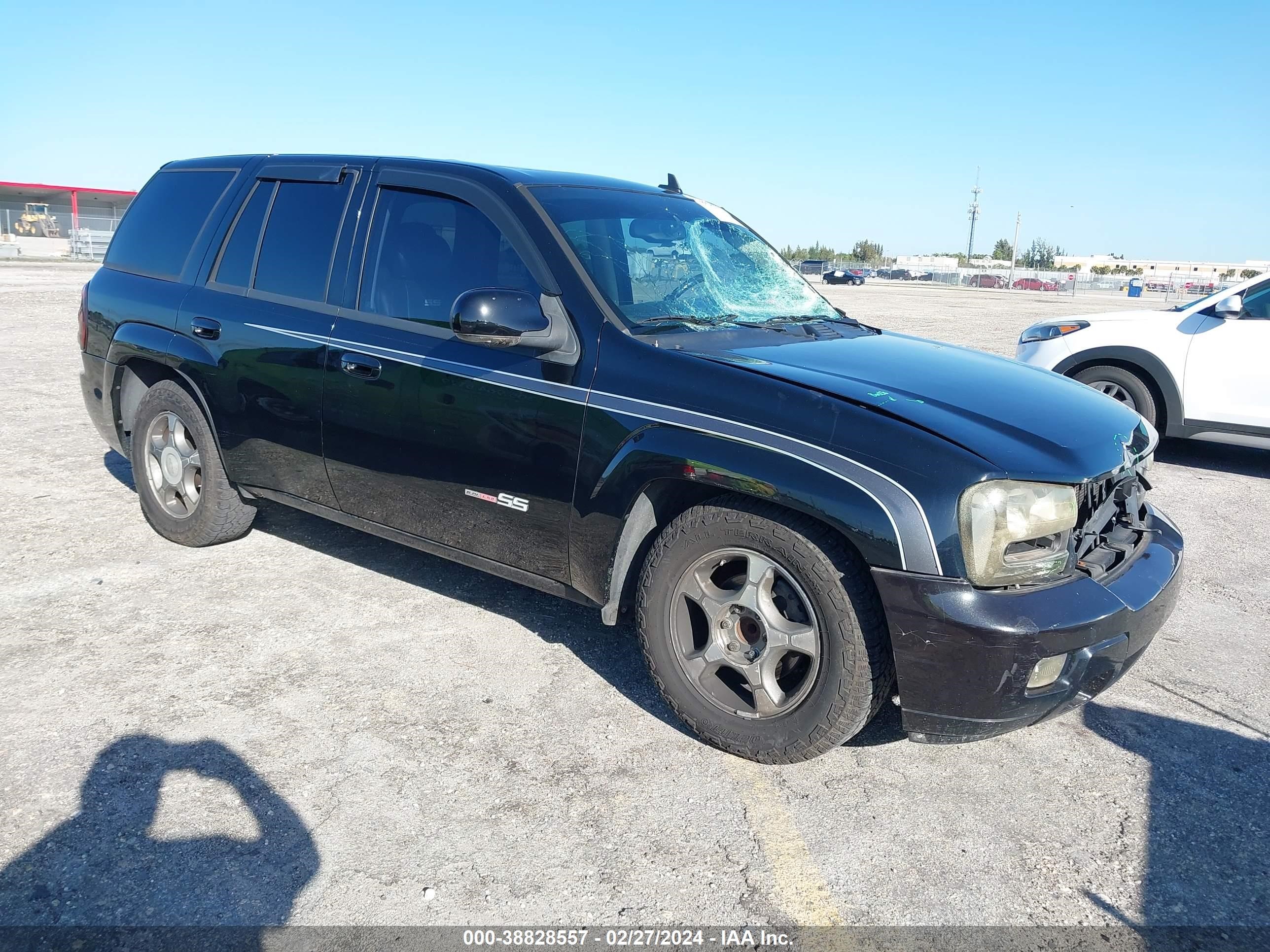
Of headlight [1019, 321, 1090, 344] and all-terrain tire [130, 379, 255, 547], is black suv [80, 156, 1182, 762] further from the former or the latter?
headlight [1019, 321, 1090, 344]

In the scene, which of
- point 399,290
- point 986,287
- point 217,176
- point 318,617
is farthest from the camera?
point 986,287

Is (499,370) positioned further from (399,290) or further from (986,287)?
(986,287)

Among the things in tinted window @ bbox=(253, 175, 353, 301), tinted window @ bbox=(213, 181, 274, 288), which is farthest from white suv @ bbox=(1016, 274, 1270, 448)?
tinted window @ bbox=(213, 181, 274, 288)

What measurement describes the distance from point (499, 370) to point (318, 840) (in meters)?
1.68

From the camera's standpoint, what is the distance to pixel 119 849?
274cm

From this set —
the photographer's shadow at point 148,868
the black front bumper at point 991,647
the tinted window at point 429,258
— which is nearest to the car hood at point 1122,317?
the black front bumper at point 991,647

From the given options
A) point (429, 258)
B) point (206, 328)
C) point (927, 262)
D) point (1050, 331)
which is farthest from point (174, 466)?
point (927, 262)

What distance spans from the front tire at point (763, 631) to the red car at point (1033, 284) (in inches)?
2551

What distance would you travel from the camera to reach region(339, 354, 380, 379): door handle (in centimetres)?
401

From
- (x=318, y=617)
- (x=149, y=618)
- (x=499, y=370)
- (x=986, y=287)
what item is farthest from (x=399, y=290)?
(x=986, y=287)

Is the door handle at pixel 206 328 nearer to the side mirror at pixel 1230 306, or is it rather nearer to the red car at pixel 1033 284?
the side mirror at pixel 1230 306

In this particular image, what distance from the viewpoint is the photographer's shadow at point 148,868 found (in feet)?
8.20

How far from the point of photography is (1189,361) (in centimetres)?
772

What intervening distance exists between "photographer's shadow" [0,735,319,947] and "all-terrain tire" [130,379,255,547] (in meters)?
2.04
